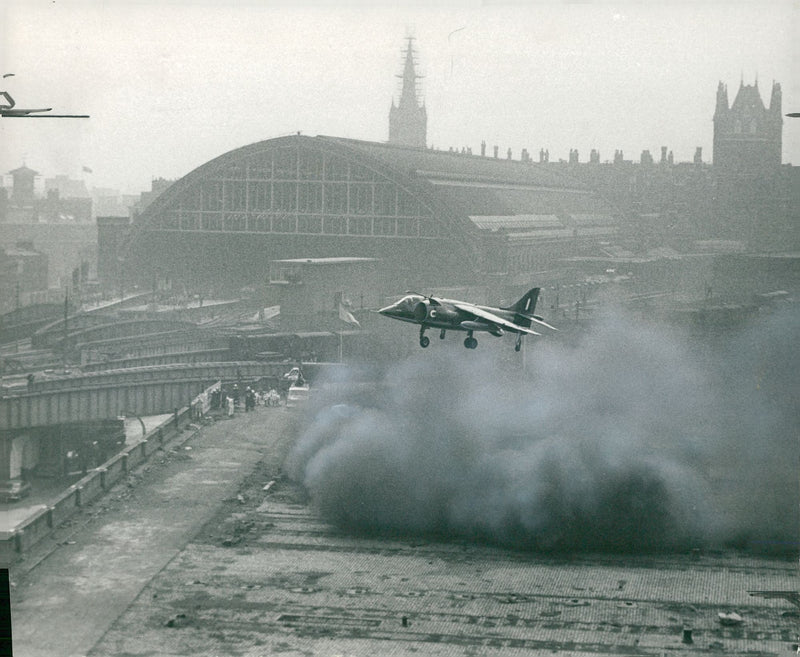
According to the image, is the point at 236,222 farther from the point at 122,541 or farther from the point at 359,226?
the point at 122,541

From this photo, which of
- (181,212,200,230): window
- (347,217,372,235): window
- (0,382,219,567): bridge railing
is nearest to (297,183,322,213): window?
(347,217,372,235): window

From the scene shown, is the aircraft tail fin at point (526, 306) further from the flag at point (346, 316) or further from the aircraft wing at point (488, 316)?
the flag at point (346, 316)

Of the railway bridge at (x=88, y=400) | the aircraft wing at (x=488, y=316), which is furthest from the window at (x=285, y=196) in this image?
the aircraft wing at (x=488, y=316)

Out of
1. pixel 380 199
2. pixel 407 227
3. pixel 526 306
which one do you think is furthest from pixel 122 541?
pixel 380 199

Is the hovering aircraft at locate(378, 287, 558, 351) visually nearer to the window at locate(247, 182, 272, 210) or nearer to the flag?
the flag

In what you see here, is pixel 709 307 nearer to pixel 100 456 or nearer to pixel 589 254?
pixel 589 254
